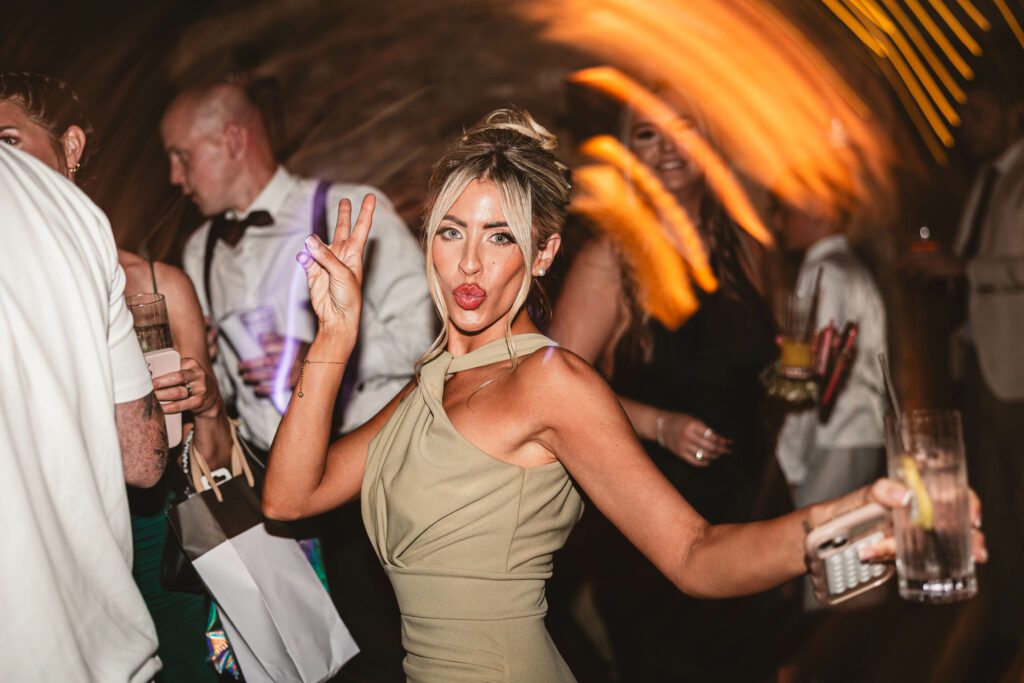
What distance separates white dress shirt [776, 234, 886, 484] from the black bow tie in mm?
2079

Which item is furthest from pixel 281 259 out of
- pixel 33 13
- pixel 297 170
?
pixel 33 13

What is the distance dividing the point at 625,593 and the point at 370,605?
104cm

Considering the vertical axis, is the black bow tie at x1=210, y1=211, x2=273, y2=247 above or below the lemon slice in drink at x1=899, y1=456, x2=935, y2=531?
above

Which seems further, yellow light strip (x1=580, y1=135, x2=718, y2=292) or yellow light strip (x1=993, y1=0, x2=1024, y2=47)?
yellow light strip (x1=993, y1=0, x2=1024, y2=47)

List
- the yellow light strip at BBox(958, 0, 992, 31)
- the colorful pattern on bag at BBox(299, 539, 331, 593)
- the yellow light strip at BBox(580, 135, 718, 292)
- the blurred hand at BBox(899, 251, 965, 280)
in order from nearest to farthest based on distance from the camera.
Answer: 1. the colorful pattern on bag at BBox(299, 539, 331, 593)
2. the yellow light strip at BBox(580, 135, 718, 292)
3. the blurred hand at BBox(899, 251, 965, 280)
4. the yellow light strip at BBox(958, 0, 992, 31)

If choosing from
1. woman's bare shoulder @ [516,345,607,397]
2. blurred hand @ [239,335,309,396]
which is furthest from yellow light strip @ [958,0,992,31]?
woman's bare shoulder @ [516,345,607,397]

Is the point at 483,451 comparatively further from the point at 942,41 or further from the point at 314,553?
the point at 942,41

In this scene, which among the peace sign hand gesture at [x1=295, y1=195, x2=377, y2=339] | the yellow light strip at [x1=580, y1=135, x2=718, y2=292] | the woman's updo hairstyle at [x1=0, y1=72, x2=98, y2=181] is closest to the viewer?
the peace sign hand gesture at [x1=295, y1=195, x2=377, y2=339]

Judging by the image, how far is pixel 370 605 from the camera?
2889 millimetres

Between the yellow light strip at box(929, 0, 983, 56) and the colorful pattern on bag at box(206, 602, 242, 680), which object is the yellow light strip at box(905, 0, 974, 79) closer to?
the yellow light strip at box(929, 0, 983, 56)

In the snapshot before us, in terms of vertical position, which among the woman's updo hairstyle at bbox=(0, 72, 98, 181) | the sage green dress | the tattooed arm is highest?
the woman's updo hairstyle at bbox=(0, 72, 98, 181)

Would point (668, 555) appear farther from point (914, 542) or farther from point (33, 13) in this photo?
point (33, 13)

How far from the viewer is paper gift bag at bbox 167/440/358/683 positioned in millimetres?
2031

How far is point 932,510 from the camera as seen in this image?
4.35 feet
